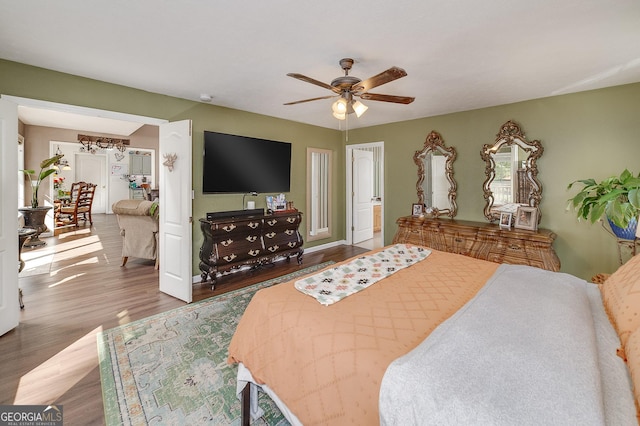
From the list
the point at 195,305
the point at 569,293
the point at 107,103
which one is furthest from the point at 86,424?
the point at 107,103

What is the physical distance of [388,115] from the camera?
448 cm

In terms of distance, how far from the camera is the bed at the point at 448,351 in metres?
0.83

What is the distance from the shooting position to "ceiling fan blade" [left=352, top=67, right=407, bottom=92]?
193cm

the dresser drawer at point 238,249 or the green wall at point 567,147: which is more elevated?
the green wall at point 567,147

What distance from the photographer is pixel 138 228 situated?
4309 millimetres

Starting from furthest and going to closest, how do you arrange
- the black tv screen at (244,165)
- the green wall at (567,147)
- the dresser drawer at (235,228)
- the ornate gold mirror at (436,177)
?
the ornate gold mirror at (436,177) < the black tv screen at (244,165) < the dresser drawer at (235,228) < the green wall at (567,147)

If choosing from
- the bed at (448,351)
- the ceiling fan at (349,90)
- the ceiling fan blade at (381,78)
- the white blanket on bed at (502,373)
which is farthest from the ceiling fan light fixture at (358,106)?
the white blanket on bed at (502,373)

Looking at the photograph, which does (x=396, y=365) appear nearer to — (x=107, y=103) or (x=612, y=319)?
(x=612, y=319)

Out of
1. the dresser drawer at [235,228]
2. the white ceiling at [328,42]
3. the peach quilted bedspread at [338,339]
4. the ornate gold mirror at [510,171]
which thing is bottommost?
the peach quilted bedspread at [338,339]

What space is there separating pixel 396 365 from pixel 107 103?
3748 millimetres

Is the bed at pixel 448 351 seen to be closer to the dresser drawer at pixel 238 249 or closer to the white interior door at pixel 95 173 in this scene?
the dresser drawer at pixel 238 249

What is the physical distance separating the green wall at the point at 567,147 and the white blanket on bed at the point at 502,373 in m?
2.76

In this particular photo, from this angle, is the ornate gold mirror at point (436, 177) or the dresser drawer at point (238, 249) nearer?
the dresser drawer at point (238, 249)

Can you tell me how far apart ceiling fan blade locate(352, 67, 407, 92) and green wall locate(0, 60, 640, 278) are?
8.08 feet
